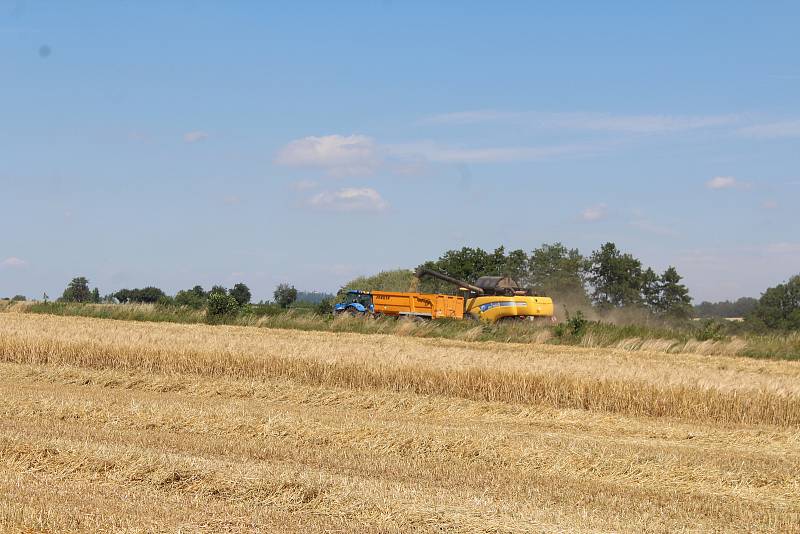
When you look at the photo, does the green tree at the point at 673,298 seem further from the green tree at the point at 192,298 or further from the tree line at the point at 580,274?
the green tree at the point at 192,298

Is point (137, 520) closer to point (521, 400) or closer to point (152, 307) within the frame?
point (521, 400)

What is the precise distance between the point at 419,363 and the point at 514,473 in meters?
8.17

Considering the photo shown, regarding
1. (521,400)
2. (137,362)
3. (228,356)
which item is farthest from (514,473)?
(137,362)

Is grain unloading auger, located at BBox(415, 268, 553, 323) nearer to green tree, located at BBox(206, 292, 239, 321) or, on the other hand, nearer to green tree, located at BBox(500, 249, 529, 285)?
green tree, located at BBox(206, 292, 239, 321)

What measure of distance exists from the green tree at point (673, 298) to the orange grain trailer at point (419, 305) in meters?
24.3

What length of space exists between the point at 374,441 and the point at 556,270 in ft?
140

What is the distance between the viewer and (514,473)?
9945 mm

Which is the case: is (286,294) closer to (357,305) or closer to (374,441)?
(357,305)

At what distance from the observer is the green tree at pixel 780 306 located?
60.9 metres

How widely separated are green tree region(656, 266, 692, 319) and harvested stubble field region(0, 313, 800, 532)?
36.8 meters

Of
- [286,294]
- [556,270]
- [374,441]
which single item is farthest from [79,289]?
[374,441]

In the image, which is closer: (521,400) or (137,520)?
(137,520)

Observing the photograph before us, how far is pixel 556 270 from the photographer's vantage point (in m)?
52.7

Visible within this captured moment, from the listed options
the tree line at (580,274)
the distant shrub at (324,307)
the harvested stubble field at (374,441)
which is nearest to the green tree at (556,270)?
the tree line at (580,274)
